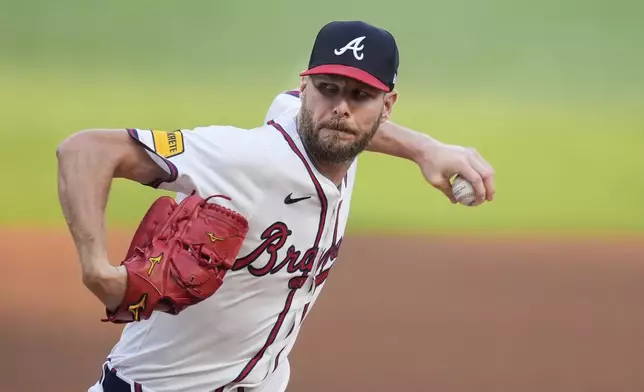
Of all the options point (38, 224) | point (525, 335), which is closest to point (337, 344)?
point (525, 335)

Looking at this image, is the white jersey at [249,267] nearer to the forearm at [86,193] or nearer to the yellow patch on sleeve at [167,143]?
the yellow patch on sleeve at [167,143]

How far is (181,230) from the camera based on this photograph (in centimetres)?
102

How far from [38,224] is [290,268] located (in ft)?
4.30

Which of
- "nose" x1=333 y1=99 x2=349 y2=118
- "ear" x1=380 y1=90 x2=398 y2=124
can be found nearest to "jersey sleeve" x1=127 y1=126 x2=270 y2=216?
"nose" x1=333 y1=99 x2=349 y2=118

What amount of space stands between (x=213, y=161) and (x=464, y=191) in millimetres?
509

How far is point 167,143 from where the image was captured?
3.61ft

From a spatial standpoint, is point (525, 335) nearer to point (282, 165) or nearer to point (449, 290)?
point (449, 290)

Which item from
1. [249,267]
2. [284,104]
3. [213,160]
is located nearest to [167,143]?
[213,160]

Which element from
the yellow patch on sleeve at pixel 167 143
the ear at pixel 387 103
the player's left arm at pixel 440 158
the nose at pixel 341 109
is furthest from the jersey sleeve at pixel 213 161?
the player's left arm at pixel 440 158

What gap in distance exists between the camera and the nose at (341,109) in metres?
1.23

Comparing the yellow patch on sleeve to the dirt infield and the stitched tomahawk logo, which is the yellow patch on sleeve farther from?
the dirt infield

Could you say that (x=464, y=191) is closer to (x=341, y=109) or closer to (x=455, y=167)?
(x=455, y=167)

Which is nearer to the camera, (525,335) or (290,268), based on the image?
(290,268)

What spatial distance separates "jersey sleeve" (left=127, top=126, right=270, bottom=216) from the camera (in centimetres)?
110
